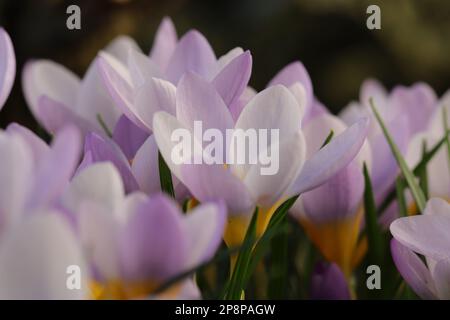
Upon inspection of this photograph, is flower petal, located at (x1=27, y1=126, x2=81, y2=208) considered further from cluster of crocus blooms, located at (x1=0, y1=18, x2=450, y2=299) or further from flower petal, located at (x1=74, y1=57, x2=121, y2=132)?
flower petal, located at (x1=74, y1=57, x2=121, y2=132)

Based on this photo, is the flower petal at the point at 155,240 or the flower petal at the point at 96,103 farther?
the flower petal at the point at 96,103

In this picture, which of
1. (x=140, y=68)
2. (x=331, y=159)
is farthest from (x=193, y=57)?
(x=331, y=159)

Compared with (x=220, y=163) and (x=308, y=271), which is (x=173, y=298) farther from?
(x=308, y=271)

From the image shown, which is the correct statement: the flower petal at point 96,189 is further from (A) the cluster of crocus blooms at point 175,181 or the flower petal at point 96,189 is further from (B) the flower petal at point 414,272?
(B) the flower petal at point 414,272

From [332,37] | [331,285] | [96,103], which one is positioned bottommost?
[331,285]

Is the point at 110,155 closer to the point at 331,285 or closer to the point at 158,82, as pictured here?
the point at 158,82

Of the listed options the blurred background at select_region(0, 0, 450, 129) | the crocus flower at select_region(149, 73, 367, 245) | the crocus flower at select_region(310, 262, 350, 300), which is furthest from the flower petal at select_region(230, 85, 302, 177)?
the blurred background at select_region(0, 0, 450, 129)

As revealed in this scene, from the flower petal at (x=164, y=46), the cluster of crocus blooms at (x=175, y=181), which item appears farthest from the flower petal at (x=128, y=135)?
the flower petal at (x=164, y=46)
